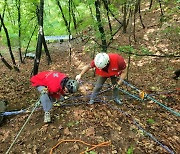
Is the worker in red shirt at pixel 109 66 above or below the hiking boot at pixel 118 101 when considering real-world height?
above

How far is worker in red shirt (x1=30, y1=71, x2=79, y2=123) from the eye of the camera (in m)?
5.66

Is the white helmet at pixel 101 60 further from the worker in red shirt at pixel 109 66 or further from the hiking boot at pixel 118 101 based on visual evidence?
the hiking boot at pixel 118 101

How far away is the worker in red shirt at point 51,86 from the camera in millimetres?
5660

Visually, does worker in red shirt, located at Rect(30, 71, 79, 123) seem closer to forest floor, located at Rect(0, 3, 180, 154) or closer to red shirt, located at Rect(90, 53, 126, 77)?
forest floor, located at Rect(0, 3, 180, 154)

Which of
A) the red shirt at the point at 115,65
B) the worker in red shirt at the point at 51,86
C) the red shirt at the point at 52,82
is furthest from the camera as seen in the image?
the red shirt at the point at 115,65

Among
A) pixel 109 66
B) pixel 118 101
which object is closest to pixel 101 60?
pixel 109 66

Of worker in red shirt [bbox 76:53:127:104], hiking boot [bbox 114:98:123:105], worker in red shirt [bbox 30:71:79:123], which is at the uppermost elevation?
worker in red shirt [bbox 76:53:127:104]

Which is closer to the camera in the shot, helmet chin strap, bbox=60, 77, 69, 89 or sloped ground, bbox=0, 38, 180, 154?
sloped ground, bbox=0, 38, 180, 154

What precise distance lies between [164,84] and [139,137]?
4.23 meters

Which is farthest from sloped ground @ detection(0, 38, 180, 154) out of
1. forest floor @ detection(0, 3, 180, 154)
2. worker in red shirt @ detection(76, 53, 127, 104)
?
worker in red shirt @ detection(76, 53, 127, 104)

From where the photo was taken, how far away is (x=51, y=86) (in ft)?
19.1

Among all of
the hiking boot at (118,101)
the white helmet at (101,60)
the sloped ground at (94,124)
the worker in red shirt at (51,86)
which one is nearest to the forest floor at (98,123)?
the sloped ground at (94,124)

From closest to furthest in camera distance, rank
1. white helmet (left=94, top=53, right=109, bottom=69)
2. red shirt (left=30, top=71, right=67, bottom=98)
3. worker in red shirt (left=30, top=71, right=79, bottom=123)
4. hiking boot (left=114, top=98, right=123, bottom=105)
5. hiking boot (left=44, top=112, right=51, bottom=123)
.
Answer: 1. worker in red shirt (left=30, top=71, right=79, bottom=123)
2. red shirt (left=30, top=71, right=67, bottom=98)
3. white helmet (left=94, top=53, right=109, bottom=69)
4. hiking boot (left=44, top=112, right=51, bottom=123)
5. hiking boot (left=114, top=98, right=123, bottom=105)

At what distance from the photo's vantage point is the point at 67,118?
6402mm
